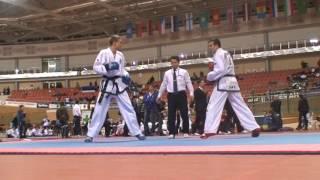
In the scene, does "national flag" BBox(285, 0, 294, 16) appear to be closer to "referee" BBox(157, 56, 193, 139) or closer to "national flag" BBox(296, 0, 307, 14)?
"national flag" BBox(296, 0, 307, 14)

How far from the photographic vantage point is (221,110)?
711 centimetres

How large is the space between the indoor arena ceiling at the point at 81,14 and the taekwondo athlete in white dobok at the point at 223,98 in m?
25.0

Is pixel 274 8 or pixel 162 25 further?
pixel 162 25

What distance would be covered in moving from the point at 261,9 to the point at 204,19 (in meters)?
4.33

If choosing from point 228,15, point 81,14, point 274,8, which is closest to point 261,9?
point 274,8

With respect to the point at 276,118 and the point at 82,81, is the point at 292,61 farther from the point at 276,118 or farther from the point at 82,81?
the point at 82,81

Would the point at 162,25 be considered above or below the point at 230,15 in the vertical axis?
below

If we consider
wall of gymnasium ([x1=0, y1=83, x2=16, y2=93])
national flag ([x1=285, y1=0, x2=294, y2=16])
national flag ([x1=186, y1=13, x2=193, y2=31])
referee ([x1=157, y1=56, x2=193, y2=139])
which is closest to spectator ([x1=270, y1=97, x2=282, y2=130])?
referee ([x1=157, y1=56, x2=193, y2=139])

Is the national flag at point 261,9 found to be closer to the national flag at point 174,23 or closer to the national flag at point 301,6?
the national flag at point 301,6

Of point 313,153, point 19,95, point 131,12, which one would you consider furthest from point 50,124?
point 313,153

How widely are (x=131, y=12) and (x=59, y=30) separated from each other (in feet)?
32.7

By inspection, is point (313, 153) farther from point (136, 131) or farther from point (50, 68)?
point (50, 68)

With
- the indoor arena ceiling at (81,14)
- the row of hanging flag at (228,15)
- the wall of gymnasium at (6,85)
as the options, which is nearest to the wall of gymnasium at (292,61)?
the row of hanging flag at (228,15)

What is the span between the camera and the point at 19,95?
39.0 metres
